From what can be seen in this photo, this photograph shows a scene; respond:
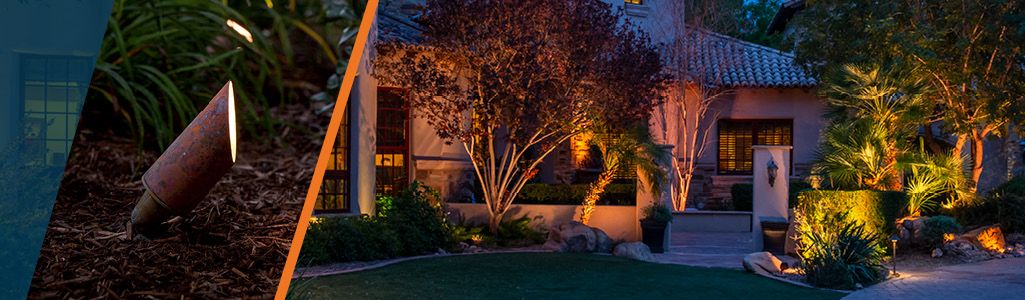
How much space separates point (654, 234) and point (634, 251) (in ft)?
2.98

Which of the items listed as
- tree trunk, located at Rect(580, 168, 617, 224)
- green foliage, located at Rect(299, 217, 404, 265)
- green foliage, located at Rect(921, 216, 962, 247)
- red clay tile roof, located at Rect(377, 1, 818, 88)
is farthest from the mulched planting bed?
red clay tile roof, located at Rect(377, 1, 818, 88)

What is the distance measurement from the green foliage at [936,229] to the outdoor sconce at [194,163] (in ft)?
51.7

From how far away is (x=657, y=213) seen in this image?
645 inches

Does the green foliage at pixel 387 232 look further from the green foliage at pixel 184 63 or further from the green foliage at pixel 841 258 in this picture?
the green foliage at pixel 184 63

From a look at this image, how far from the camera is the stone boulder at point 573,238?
52.5 ft

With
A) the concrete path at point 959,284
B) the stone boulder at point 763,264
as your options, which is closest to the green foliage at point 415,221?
the stone boulder at point 763,264

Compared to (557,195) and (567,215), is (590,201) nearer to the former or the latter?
(567,215)

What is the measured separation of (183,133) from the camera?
4.54ft

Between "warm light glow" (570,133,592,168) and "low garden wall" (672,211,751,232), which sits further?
"warm light glow" (570,133,592,168)

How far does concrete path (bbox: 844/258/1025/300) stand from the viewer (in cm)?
1131

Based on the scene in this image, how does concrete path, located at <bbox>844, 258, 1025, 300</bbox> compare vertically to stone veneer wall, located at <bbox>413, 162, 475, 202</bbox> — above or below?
below

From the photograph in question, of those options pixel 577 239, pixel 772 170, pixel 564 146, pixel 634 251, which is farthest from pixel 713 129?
pixel 634 251

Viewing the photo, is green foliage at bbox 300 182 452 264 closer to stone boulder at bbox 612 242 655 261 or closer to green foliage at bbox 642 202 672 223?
stone boulder at bbox 612 242 655 261

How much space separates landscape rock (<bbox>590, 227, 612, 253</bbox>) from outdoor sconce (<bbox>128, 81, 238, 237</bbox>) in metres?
15.0
